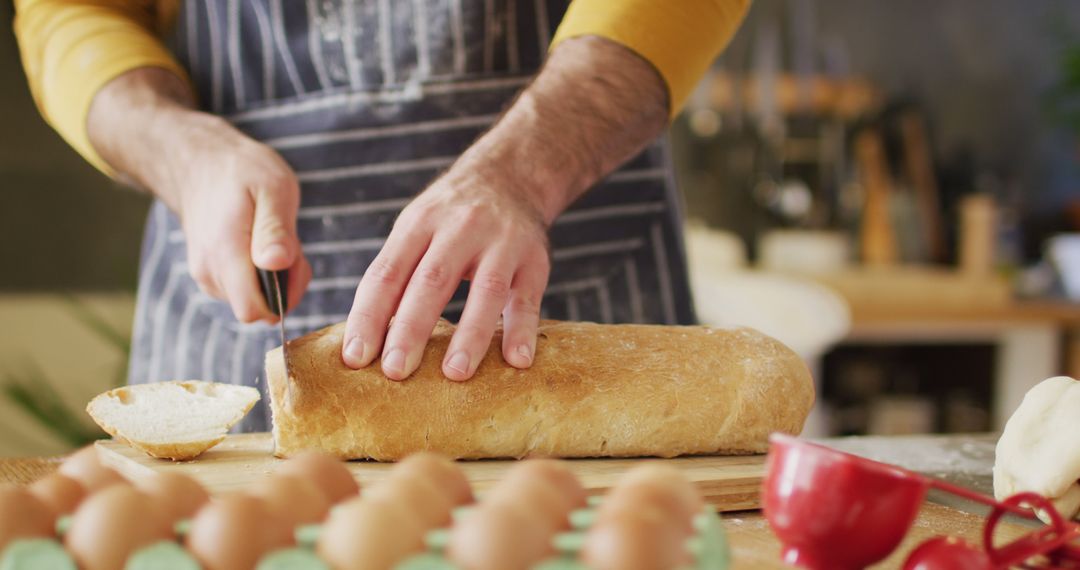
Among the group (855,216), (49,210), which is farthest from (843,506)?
(855,216)

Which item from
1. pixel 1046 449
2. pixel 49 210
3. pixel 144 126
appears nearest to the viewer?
pixel 1046 449

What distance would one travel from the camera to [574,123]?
138 cm

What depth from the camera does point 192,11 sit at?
1.71m

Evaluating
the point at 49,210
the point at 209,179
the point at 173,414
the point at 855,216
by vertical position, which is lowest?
the point at 855,216

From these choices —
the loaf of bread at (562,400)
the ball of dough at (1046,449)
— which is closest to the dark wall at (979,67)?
the loaf of bread at (562,400)

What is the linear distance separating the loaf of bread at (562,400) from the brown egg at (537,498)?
17.9 inches

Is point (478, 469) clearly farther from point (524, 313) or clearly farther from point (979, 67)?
point (979, 67)

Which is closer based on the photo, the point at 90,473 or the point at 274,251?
the point at 90,473

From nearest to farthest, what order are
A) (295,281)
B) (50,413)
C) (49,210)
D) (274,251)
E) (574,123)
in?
(274,251), (295,281), (574,123), (50,413), (49,210)

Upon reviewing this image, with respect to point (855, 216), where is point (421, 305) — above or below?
above

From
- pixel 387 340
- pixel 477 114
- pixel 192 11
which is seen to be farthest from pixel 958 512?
pixel 192 11

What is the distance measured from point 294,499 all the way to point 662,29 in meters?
0.93

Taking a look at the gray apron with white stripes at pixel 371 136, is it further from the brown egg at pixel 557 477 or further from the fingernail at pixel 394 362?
the brown egg at pixel 557 477

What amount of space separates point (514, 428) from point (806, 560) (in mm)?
444
